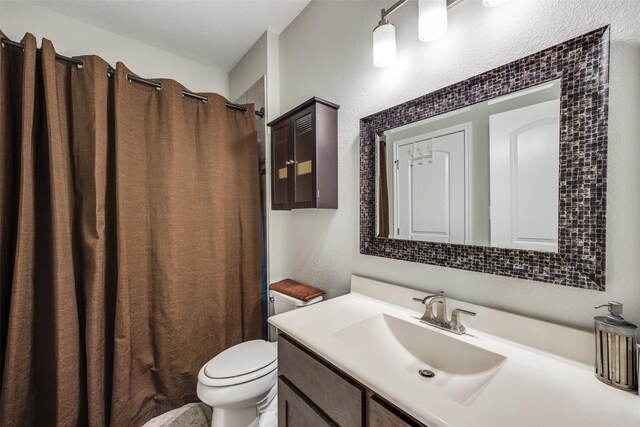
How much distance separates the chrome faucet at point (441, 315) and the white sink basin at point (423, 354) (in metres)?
0.04

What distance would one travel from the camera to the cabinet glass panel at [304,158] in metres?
1.34

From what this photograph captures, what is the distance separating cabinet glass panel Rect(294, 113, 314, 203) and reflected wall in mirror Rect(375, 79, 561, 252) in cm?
38

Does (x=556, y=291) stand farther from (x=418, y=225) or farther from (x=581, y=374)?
(x=418, y=225)

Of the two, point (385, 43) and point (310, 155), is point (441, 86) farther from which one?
point (310, 155)

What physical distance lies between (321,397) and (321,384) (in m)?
0.04

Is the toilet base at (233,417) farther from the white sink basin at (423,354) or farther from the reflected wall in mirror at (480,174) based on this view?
the reflected wall in mirror at (480,174)

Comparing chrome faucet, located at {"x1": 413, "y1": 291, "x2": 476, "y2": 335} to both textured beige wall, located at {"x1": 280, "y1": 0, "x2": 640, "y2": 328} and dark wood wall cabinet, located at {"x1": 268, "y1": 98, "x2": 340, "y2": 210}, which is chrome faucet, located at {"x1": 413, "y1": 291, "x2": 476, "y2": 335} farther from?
dark wood wall cabinet, located at {"x1": 268, "y1": 98, "x2": 340, "y2": 210}

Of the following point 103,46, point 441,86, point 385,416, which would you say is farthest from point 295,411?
point 103,46

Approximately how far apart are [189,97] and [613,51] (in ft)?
6.48

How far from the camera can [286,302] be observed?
1.51 metres

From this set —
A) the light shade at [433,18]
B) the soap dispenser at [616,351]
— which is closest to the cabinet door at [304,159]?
the light shade at [433,18]

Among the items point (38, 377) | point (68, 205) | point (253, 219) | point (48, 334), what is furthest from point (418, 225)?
point (38, 377)

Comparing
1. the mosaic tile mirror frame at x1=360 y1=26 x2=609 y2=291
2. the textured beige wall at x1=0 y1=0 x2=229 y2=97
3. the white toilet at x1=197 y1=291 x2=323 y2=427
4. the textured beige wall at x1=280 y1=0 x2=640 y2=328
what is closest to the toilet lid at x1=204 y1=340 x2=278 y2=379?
the white toilet at x1=197 y1=291 x2=323 y2=427

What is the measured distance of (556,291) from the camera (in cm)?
73
